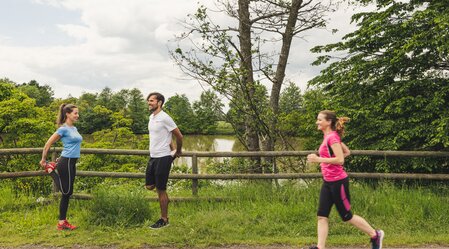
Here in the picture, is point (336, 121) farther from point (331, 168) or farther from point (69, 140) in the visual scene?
point (69, 140)

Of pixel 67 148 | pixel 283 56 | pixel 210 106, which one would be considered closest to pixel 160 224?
pixel 67 148

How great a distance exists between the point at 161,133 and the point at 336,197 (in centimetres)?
269

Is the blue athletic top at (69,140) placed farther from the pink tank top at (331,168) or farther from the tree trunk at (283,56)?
the tree trunk at (283,56)

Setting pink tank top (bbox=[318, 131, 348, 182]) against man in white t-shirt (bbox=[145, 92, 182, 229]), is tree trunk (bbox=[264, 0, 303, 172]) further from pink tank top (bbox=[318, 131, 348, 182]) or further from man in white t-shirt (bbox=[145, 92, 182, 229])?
pink tank top (bbox=[318, 131, 348, 182])

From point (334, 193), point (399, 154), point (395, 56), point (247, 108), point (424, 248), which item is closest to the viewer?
point (334, 193)

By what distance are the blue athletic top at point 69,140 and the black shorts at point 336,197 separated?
3.61 metres

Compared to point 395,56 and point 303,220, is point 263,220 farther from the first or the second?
point 395,56

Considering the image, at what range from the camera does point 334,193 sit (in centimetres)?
438

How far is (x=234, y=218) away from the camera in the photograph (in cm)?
618

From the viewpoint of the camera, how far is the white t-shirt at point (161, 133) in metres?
5.71

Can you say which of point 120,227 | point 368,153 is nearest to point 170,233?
point 120,227

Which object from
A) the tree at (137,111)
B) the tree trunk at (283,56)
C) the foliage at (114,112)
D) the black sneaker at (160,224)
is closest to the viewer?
the black sneaker at (160,224)

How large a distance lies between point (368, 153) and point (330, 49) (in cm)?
420

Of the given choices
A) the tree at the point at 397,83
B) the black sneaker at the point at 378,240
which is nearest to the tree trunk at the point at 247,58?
the tree at the point at 397,83
